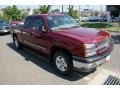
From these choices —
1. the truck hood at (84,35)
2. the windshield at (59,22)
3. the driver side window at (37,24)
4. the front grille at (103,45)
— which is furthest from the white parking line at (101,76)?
the driver side window at (37,24)

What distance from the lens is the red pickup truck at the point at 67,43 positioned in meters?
4.86

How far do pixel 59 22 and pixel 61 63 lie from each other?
1506 millimetres

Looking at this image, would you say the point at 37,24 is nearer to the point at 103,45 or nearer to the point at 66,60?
the point at 66,60

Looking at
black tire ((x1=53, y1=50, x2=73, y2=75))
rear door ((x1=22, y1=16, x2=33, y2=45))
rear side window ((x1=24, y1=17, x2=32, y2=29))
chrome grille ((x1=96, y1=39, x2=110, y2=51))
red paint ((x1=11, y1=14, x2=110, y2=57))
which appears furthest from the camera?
rear side window ((x1=24, y1=17, x2=32, y2=29))

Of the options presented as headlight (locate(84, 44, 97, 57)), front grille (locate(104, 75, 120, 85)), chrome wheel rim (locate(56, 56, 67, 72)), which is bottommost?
front grille (locate(104, 75, 120, 85))

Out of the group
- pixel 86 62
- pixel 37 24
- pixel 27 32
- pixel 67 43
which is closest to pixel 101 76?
pixel 86 62

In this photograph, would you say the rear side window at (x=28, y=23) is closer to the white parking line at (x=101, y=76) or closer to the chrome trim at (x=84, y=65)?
the chrome trim at (x=84, y=65)

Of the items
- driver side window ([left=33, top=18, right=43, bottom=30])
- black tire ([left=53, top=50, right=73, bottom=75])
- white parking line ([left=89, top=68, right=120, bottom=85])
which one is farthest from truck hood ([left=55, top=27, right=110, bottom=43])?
white parking line ([left=89, top=68, right=120, bottom=85])

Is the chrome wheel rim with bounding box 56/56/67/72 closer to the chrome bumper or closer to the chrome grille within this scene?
the chrome bumper

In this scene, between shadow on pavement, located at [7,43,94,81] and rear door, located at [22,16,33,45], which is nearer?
shadow on pavement, located at [7,43,94,81]

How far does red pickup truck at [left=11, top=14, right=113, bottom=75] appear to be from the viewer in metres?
4.86

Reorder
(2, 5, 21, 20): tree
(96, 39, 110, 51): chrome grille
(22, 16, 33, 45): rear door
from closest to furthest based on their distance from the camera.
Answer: (96, 39, 110, 51): chrome grille < (22, 16, 33, 45): rear door < (2, 5, 21, 20): tree

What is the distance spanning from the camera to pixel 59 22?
6.36 meters
